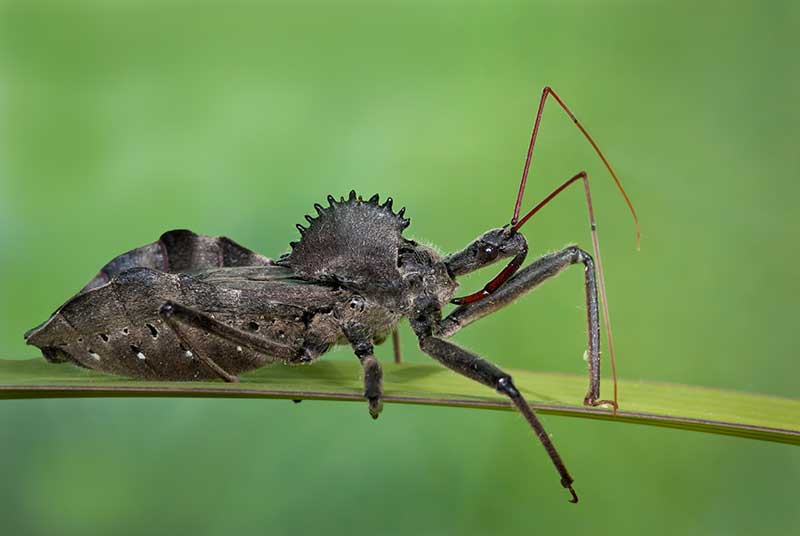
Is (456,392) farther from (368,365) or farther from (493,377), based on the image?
(368,365)

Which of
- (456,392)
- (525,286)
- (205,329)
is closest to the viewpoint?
(456,392)

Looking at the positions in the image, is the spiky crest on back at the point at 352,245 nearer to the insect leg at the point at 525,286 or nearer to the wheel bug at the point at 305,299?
the wheel bug at the point at 305,299

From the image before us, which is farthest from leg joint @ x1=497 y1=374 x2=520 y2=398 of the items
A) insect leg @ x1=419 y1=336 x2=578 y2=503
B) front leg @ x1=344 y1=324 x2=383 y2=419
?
front leg @ x1=344 y1=324 x2=383 y2=419

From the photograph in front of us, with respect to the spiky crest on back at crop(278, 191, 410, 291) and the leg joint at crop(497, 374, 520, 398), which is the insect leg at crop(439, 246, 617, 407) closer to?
the spiky crest on back at crop(278, 191, 410, 291)

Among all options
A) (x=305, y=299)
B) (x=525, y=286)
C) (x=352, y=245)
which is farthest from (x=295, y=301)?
(x=525, y=286)

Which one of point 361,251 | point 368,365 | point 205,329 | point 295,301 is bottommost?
point 368,365

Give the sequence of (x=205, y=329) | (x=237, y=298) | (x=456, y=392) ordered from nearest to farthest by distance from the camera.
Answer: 1. (x=456, y=392)
2. (x=205, y=329)
3. (x=237, y=298)

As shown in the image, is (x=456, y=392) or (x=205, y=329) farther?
(x=205, y=329)

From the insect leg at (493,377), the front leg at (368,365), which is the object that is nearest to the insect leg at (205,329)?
the front leg at (368,365)
